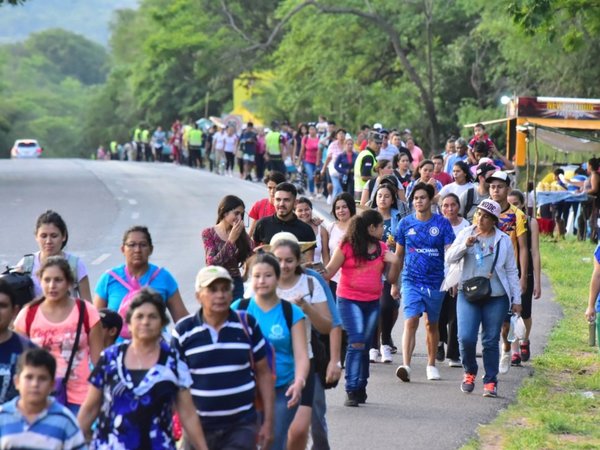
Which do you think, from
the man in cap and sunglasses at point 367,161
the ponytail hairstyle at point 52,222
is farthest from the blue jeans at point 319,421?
the man in cap and sunglasses at point 367,161

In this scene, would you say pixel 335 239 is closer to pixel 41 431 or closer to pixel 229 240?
pixel 229 240

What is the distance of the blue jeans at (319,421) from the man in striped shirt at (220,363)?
1.34 metres

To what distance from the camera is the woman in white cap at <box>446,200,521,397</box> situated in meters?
11.4

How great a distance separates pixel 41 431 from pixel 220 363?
126cm

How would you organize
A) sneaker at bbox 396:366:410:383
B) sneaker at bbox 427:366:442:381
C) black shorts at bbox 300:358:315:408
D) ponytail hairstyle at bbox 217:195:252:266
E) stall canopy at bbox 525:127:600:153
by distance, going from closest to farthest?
black shorts at bbox 300:358:315:408 → ponytail hairstyle at bbox 217:195:252:266 → sneaker at bbox 396:366:410:383 → sneaker at bbox 427:366:442:381 → stall canopy at bbox 525:127:600:153

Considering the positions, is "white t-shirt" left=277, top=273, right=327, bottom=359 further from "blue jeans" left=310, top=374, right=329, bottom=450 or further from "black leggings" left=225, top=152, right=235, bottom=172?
"black leggings" left=225, top=152, right=235, bottom=172

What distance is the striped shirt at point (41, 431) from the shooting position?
18.9 feet

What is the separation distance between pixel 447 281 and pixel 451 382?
105cm

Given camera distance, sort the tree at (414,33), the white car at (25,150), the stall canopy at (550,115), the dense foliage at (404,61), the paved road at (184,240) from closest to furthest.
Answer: the paved road at (184,240) < the stall canopy at (550,115) < the dense foliage at (404,61) < the tree at (414,33) < the white car at (25,150)

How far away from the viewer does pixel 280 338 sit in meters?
7.50

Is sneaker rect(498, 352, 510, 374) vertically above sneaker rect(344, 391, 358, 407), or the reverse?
sneaker rect(498, 352, 510, 374)

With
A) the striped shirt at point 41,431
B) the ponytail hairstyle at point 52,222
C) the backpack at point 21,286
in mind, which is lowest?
the striped shirt at point 41,431

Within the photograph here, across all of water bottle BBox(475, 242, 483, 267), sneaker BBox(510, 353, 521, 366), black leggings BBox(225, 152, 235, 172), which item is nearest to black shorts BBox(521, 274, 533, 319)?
sneaker BBox(510, 353, 521, 366)

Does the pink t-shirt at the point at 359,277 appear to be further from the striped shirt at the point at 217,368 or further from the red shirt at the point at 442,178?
the red shirt at the point at 442,178
